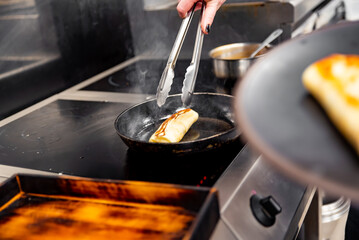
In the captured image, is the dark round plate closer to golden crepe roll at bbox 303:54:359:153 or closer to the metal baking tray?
golden crepe roll at bbox 303:54:359:153

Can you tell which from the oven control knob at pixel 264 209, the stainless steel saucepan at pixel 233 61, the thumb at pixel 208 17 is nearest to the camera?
the oven control knob at pixel 264 209

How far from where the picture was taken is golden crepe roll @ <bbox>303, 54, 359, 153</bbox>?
0.62 metres

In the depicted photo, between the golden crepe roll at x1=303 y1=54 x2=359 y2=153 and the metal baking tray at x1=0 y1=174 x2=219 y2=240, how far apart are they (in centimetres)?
32

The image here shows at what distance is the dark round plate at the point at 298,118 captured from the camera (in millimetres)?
495

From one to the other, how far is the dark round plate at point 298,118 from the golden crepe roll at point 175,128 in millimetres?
590

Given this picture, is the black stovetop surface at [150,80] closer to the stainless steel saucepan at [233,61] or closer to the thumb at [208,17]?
the stainless steel saucepan at [233,61]

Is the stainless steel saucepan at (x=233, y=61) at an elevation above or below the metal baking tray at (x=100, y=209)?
above

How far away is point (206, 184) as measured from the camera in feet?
3.35

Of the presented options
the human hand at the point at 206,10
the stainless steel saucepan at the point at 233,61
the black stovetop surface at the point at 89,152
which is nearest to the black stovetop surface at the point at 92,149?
the black stovetop surface at the point at 89,152

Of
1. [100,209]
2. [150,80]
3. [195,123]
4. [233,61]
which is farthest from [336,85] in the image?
[150,80]

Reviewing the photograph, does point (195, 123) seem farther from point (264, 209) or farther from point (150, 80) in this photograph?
point (150, 80)

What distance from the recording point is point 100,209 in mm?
900

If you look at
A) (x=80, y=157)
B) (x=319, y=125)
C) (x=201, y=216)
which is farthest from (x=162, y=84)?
(x=319, y=125)

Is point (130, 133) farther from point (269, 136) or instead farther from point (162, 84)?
point (269, 136)
